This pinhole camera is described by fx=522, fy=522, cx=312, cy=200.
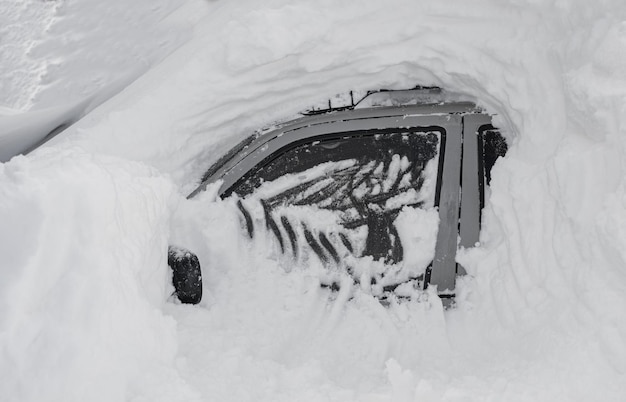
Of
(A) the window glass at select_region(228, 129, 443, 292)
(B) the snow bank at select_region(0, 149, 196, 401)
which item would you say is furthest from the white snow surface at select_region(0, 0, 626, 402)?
(A) the window glass at select_region(228, 129, 443, 292)

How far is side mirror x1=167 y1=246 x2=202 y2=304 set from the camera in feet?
6.48

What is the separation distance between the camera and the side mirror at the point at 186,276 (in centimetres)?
198

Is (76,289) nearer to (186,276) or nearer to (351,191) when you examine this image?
(186,276)

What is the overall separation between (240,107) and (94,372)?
3.95ft

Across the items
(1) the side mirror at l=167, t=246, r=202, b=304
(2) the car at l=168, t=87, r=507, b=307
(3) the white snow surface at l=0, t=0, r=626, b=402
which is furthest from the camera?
(2) the car at l=168, t=87, r=507, b=307

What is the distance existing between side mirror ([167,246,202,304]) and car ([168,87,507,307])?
0.36m

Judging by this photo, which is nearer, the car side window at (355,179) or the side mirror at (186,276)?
the side mirror at (186,276)

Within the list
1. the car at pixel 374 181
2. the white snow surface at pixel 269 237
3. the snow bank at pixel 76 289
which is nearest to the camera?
the snow bank at pixel 76 289

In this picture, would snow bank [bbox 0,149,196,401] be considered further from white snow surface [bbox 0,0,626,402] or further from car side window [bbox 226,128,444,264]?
car side window [bbox 226,128,444,264]

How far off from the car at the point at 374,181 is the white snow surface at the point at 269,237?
7cm

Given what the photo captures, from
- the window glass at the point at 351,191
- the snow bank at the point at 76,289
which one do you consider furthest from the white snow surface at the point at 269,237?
the window glass at the point at 351,191

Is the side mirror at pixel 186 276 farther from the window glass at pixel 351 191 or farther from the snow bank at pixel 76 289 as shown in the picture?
the window glass at pixel 351 191

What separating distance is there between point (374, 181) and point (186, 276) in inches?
35.8

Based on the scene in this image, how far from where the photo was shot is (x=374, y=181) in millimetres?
2320
